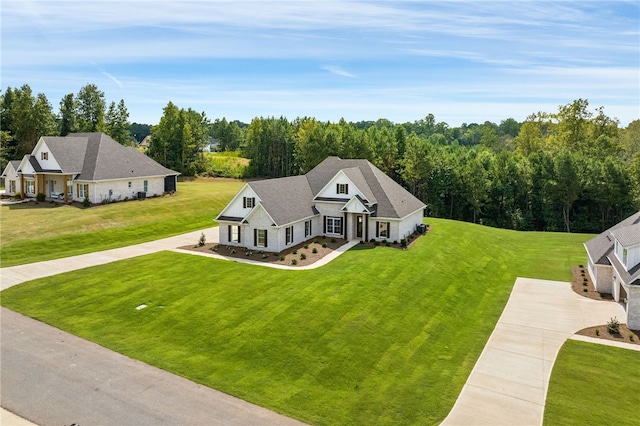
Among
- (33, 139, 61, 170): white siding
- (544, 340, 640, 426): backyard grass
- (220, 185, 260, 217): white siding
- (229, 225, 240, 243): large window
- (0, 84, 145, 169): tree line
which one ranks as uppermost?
(0, 84, 145, 169): tree line

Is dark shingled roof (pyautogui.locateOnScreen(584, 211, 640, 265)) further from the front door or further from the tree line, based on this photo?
the tree line

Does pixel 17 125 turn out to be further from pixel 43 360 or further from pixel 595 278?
pixel 595 278

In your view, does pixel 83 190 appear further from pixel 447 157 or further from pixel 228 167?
pixel 447 157

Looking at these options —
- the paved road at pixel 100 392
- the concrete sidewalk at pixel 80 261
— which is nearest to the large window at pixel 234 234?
the concrete sidewalk at pixel 80 261

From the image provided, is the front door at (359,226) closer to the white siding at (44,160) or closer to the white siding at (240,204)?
the white siding at (240,204)

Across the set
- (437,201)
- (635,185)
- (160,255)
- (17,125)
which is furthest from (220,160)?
(635,185)

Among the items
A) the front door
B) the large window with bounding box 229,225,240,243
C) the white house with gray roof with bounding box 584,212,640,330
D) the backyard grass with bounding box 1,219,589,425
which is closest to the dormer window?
the front door

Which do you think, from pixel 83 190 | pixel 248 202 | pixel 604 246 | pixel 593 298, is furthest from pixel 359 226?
pixel 83 190
